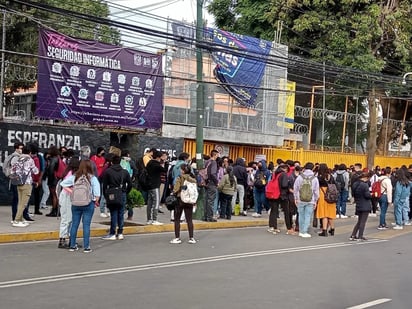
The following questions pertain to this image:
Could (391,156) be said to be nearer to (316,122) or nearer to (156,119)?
(316,122)

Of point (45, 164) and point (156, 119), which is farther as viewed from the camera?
point (156, 119)

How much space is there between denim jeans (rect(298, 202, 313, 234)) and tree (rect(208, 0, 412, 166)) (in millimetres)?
14586

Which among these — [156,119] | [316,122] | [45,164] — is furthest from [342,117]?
[45,164]

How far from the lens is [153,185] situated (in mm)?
14297

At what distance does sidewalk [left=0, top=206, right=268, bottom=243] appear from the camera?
12.2m

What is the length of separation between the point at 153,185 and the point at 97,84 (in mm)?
5540

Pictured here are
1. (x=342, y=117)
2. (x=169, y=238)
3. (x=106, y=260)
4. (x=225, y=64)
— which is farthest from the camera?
(x=342, y=117)

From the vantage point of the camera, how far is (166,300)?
730 cm

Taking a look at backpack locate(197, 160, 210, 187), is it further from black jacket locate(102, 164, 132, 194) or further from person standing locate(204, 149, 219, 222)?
black jacket locate(102, 164, 132, 194)

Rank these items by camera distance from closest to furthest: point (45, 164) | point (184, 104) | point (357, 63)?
point (45, 164) → point (184, 104) → point (357, 63)

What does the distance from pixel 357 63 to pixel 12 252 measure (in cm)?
2187

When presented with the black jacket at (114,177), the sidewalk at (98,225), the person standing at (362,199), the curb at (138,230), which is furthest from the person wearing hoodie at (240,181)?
the black jacket at (114,177)

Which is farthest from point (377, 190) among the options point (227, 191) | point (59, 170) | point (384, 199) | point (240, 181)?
point (59, 170)

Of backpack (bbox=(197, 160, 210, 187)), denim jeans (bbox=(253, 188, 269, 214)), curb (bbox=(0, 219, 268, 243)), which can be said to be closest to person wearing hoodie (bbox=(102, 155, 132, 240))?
curb (bbox=(0, 219, 268, 243))
